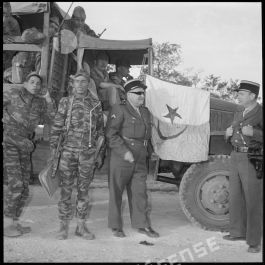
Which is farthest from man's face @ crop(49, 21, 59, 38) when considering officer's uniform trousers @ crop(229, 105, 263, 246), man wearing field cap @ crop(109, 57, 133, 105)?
officer's uniform trousers @ crop(229, 105, 263, 246)

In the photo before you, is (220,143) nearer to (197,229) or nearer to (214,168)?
(214,168)

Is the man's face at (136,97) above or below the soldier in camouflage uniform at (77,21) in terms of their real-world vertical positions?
below

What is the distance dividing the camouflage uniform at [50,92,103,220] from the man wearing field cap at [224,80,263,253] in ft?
5.16

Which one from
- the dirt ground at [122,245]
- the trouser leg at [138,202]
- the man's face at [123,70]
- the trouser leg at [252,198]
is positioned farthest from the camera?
the man's face at [123,70]

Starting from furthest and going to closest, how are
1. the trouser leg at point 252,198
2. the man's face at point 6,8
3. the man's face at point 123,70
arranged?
the man's face at point 123,70 < the man's face at point 6,8 < the trouser leg at point 252,198

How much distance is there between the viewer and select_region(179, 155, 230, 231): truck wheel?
469 cm

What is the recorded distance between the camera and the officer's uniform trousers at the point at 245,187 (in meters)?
4.12

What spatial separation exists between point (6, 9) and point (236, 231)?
3717 millimetres

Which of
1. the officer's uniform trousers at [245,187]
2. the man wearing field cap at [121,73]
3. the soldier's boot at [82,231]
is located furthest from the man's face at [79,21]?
the soldier's boot at [82,231]

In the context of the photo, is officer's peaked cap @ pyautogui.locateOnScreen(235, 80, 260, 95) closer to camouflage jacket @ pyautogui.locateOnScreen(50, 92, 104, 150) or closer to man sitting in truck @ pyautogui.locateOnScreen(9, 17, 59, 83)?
camouflage jacket @ pyautogui.locateOnScreen(50, 92, 104, 150)

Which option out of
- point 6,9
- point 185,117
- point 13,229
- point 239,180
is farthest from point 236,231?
point 6,9

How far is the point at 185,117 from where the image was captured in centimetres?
472

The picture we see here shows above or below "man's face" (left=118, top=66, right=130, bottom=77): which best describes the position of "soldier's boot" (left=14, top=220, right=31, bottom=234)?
below

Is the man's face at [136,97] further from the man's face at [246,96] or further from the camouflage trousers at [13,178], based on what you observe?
the camouflage trousers at [13,178]
